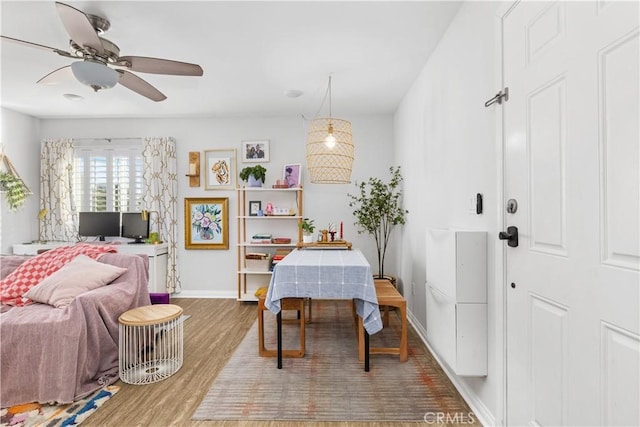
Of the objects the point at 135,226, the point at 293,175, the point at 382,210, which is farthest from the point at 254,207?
the point at 382,210

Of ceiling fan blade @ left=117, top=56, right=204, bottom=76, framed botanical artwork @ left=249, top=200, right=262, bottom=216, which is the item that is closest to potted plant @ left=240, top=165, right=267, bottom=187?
framed botanical artwork @ left=249, top=200, right=262, bottom=216

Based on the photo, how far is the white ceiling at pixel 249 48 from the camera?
2.06 m

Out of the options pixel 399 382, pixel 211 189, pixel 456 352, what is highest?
pixel 211 189

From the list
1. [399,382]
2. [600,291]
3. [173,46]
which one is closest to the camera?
[600,291]

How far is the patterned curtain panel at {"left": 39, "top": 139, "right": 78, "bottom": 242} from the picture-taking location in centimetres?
437

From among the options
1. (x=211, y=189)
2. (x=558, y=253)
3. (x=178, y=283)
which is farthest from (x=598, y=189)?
(x=178, y=283)

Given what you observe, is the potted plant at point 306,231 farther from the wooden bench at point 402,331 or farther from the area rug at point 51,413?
the area rug at point 51,413

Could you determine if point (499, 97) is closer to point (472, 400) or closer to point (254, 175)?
point (472, 400)

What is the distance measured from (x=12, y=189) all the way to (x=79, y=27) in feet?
11.3

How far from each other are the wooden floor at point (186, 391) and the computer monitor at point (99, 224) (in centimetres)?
193

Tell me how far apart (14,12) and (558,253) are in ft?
11.3

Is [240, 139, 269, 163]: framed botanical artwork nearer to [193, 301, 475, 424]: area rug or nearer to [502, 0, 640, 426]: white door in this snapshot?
[193, 301, 475, 424]: area rug

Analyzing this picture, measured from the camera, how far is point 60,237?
14.4 ft

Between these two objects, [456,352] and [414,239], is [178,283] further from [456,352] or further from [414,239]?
[456,352]
